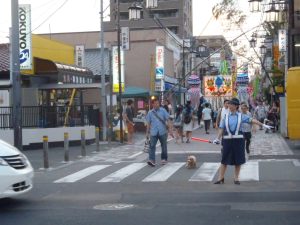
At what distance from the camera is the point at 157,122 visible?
16062 mm

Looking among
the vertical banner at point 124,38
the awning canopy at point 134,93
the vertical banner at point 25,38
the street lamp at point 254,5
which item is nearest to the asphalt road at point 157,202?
the street lamp at point 254,5

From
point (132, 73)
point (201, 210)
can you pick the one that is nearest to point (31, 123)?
point (201, 210)

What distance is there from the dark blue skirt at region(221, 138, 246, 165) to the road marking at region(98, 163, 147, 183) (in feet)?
8.65

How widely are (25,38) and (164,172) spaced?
11173mm

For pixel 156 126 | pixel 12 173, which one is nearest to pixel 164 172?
pixel 156 126

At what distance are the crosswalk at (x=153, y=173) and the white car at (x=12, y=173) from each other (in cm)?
334

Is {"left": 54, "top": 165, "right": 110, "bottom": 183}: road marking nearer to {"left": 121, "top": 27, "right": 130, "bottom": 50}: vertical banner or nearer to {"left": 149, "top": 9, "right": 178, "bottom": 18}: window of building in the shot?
{"left": 121, "top": 27, "right": 130, "bottom": 50}: vertical banner

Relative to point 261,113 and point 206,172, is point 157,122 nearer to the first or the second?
point 206,172

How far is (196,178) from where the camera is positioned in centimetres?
1323

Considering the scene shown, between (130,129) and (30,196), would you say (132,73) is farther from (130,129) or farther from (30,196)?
(30,196)

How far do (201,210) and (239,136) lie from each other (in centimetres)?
321

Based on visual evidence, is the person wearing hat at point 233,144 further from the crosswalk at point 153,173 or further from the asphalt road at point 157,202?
the crosswalk at point 153,173

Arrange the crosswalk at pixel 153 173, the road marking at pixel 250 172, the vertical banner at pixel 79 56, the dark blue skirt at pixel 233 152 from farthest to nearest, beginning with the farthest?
the vertical banner at pixel 79 56, the crosswalk at pixel 153 173, the road marking at pixel 250 172, the dark blue skirt at pixel 233 152

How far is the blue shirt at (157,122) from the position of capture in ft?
52.5
